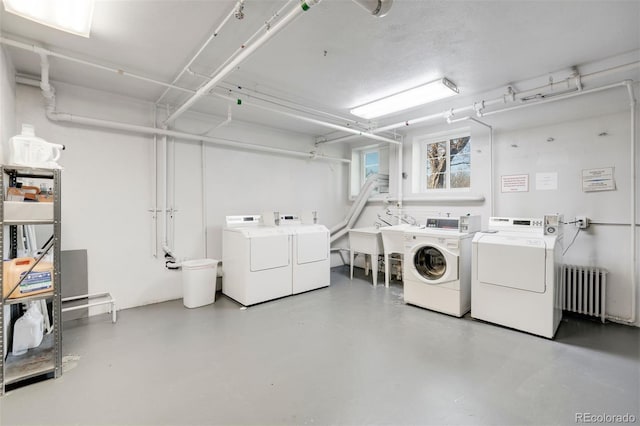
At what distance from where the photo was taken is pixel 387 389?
1931mm

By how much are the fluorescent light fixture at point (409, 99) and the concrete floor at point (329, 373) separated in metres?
2.48

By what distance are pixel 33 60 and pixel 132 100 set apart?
38.2 inches

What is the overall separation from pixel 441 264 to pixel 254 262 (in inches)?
91.1

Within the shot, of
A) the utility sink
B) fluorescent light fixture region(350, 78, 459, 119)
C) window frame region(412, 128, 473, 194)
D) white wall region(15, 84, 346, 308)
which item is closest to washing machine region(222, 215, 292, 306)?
white wall region(15, 84, 346, 308)

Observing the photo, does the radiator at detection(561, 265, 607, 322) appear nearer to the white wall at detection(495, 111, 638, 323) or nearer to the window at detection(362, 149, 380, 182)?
the white wall at detection(495, 111, 638, 323)

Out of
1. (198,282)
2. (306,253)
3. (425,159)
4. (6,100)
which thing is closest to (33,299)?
(198,282)

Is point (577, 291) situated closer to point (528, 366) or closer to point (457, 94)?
point (528, 366)

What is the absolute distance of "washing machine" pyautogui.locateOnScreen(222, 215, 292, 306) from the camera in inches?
138

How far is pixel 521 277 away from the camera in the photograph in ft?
9.00

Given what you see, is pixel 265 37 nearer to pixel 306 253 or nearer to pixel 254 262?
pixel 254 262

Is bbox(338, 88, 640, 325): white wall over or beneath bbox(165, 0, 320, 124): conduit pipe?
beneath

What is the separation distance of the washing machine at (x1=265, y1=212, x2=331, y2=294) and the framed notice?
2534mm

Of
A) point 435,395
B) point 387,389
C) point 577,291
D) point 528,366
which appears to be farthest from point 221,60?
point 577,291

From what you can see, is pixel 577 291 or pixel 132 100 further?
pixel 132 100
